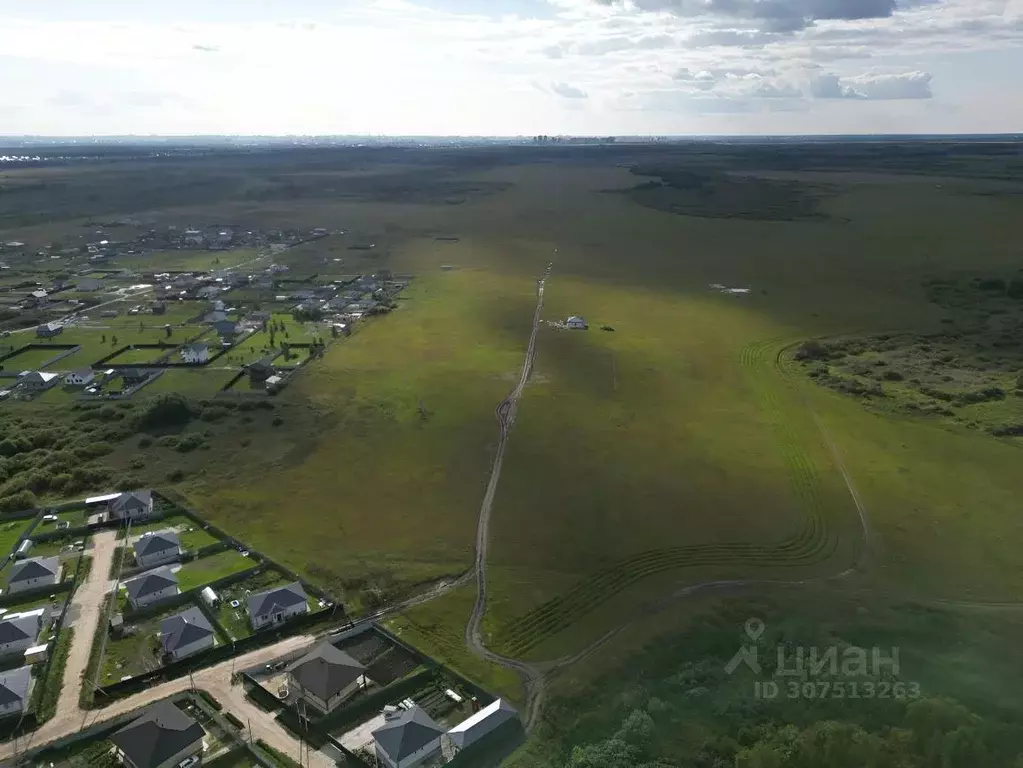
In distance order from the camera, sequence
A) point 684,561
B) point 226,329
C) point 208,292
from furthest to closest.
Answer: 1. point 208,292
2. point 226,329
3. point 684,561

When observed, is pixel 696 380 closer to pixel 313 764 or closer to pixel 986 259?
pixel 313 764

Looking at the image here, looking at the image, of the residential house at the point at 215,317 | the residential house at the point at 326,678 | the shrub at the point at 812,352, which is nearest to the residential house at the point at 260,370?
the residential house at the point at 215,317

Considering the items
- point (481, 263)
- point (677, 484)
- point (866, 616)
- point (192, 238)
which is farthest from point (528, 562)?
point (192, 238)

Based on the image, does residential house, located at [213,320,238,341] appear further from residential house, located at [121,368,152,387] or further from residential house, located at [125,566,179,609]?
residential house, located at [125,566,179,609]

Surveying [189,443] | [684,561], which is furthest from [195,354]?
[684,561]

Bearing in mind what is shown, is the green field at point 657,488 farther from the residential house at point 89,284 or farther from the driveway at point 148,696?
the residential house at point 89,284

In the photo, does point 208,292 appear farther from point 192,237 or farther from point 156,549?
point 156,549

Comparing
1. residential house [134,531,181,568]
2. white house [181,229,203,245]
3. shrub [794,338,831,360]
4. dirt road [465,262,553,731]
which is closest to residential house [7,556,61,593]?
residential house [134,531,181,568]
